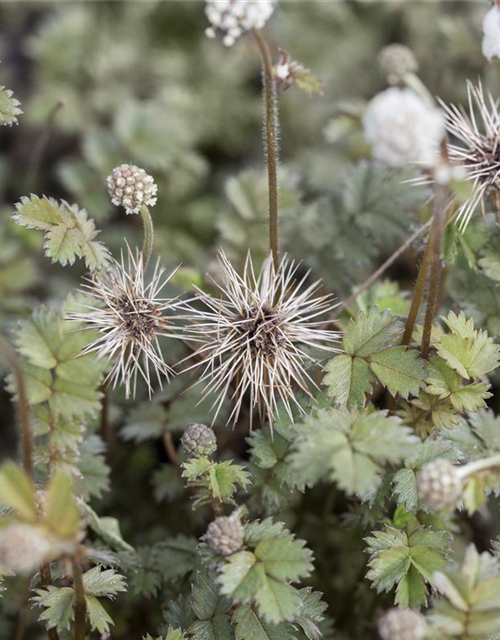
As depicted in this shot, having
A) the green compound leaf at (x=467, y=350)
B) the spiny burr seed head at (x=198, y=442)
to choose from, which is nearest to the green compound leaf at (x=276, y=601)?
the spiny burr seed head at (x=198, y=442)

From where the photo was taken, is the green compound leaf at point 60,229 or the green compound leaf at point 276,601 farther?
the green compound leaf at point 60,229

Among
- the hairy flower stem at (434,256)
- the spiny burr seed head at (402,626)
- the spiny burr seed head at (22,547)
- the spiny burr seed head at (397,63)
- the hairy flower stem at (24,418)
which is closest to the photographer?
the spiny burr seed head at (22,547)

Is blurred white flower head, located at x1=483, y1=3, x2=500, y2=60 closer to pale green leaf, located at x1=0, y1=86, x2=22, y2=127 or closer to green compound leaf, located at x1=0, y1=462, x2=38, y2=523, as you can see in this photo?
pale green leaf, located at x1=0, y1=86, x2=22, y2=127

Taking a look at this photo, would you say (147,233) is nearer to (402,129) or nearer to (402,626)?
(402,129)

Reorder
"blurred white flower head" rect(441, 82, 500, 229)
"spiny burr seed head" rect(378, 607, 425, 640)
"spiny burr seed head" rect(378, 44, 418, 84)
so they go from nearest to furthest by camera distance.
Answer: "spiny burr seed head" rect(378, 607, 425, 640), "blurred white flower head" rect(441, 82, 500, 229), "spiny burr seed head" rect(378, 44, 418, 84)

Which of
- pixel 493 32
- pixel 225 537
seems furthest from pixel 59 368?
pixel 493 32

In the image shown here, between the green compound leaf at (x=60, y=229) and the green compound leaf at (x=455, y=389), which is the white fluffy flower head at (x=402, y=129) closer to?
the green compound leaf at (x=455, y=389)

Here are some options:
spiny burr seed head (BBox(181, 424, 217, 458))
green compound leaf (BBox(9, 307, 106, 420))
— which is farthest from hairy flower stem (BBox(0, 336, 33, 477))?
spiny burr seed head (BBox(181, 424, 217, 458))
